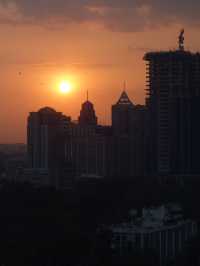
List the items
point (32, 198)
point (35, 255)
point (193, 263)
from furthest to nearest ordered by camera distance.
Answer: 1. point (32, 198)
2. point (193, 263)
3. point (35, 255)

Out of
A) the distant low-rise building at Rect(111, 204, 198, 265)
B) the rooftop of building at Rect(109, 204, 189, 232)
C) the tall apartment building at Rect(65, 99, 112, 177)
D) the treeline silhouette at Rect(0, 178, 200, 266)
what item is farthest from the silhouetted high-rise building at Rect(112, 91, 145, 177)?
the distant low-rise building at Rect(111, 204, 198, 265)

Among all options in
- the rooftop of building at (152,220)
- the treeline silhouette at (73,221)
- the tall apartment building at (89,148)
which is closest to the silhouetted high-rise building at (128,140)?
the tall apartment building at (89,148)

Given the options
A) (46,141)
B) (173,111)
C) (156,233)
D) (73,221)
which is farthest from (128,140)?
(73,221)

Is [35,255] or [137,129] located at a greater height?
[137,129]

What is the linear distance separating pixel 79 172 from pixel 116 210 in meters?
21.8

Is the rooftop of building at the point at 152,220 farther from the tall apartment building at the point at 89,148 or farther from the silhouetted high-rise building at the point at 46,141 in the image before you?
the silhouetted high-rise building at the point at 46,141

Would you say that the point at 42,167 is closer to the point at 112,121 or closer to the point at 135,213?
the point at 112,121

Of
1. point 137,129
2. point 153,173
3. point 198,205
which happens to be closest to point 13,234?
point 198,205

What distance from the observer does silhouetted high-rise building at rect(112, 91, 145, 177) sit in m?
59.1

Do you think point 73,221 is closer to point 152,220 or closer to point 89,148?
point 152,220

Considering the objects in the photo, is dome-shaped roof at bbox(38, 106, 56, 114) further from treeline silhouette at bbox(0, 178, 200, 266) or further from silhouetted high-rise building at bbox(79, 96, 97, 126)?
treeline silhouette at bbox(0, 178, 200, 266)

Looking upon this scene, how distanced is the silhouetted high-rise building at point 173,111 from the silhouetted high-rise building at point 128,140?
0.69 m

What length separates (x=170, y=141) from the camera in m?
57.2

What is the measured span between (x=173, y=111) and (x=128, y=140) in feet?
12.8
